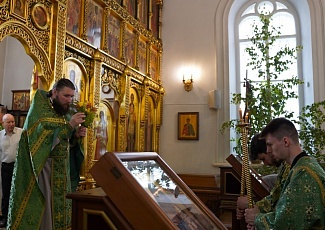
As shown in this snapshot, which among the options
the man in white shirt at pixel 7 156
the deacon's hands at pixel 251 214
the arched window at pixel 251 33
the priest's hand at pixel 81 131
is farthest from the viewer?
the arched window at pixel 251 33

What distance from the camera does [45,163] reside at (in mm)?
3447

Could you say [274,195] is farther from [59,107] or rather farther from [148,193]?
[59,107]

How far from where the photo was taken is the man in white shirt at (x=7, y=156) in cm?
555

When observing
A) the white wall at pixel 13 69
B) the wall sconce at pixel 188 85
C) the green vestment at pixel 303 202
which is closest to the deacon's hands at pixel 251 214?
the green vestment at pixel 303 202

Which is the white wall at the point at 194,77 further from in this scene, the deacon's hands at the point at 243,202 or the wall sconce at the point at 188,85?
the deacon's hands at the point at 243,202

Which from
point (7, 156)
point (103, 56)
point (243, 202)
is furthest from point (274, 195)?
point (103, 56)

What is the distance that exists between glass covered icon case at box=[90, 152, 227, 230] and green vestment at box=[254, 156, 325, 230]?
34cm

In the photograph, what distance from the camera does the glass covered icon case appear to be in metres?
1.31

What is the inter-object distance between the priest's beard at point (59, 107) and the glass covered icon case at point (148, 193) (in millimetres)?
1803

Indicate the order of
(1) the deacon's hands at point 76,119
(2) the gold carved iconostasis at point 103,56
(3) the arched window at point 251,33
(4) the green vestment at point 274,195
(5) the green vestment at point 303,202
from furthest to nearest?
(3) the arched window at point 251,33 < (2) the gold carved iconostasis at point 103,56 < (1) the deacon's hands at point 76,119 < (4) the green vestment at point 274,195 < (5) the green vestment at point 303,202

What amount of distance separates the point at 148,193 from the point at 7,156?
490cm

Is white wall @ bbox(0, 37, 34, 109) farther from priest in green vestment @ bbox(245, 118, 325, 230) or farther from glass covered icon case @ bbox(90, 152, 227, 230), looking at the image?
priest in green vestment @ bbox(245, 118, 325, 230)

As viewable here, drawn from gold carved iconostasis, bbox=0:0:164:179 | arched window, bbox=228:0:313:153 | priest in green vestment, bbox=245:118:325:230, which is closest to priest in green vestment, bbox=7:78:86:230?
gold carved iconostasis, bbox=0:0:164:179

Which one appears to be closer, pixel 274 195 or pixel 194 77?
pixel 274 195
